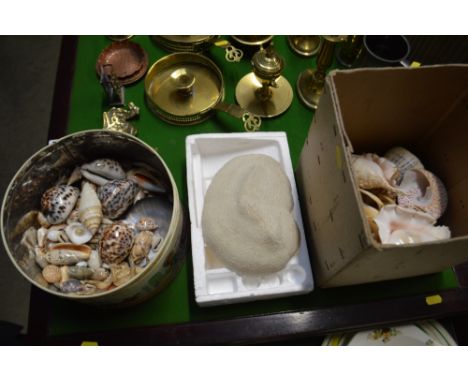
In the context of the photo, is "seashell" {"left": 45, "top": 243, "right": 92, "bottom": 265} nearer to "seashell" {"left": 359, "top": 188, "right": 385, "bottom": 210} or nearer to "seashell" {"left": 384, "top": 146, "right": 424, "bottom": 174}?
"seashell" {"left": 359, "top": 188, "right": 385, "bottom": 210}

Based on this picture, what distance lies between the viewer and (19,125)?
121 centimetres

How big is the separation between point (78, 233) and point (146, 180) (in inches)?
5.3

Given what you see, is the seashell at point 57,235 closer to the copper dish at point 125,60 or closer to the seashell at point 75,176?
the seashell at point 75,176

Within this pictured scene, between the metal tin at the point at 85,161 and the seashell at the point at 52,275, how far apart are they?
0.06 ft

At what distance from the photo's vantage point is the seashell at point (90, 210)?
53cm

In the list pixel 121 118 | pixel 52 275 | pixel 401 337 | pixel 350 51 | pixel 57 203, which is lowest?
pixel 401 337

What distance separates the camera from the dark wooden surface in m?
0.56

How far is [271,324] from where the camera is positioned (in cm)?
58

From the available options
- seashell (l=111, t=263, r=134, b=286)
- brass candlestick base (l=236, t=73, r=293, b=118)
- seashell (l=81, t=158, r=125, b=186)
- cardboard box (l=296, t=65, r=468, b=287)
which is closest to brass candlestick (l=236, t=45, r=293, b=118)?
brass candlestick base (l=236, t=73, r=293, b=118)

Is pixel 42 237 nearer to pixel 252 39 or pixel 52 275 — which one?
pixel 52 275

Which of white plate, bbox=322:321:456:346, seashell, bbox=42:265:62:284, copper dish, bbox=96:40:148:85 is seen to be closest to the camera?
seashell, bbox=42:265:62:284

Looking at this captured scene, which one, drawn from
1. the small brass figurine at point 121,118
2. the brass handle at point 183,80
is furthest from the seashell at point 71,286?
the brass handle at point 183,80

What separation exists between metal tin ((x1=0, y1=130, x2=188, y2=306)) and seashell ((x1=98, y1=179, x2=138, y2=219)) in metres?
0.05

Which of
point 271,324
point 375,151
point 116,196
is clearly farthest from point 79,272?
point 375,151
